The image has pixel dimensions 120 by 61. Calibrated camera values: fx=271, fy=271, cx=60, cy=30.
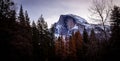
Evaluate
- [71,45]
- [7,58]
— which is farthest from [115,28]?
[71,45]

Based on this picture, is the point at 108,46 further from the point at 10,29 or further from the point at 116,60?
the point at 10,29

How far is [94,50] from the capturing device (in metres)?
33.3

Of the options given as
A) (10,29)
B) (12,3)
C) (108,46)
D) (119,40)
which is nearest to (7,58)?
(10,29)

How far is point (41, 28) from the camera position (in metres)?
75.7

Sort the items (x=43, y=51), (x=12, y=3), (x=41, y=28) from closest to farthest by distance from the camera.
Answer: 1. (x=12, y=3)
2. (x=43, y=51)
3. (x=41, y=28)

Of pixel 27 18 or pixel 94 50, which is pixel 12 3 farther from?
pixel 27 18

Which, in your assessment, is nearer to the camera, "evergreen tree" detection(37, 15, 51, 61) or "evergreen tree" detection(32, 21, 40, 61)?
"evergreen tree" detection(32, 21, 40, 61)

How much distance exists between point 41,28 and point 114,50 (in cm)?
4246

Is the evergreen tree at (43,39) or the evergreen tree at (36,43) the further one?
the evergreen tree at (43,39)

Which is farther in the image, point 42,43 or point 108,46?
point 42,43

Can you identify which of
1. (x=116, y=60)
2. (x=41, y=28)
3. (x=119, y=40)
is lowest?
(x=116, y=60)

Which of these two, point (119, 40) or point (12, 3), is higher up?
point (12, 3)

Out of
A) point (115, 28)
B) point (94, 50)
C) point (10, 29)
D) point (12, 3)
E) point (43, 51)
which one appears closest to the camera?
point (94, 50)

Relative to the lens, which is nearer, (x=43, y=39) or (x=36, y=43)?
(x=36, y=43)
